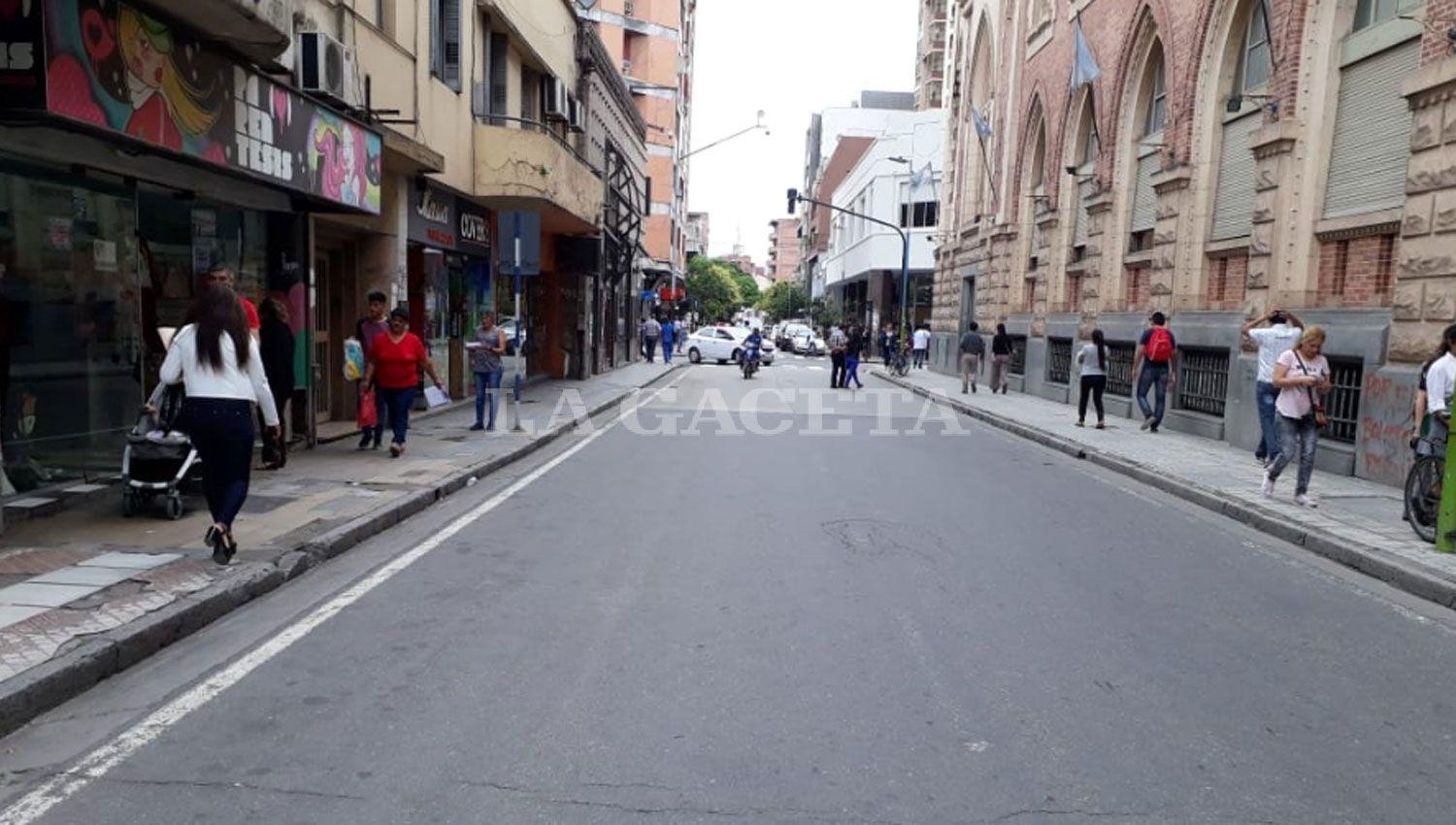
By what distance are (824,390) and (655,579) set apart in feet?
66.9

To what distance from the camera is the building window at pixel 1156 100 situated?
1964 cm

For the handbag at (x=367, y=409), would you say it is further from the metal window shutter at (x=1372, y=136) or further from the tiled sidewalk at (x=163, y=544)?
the metal window shutter at (x=1372, y=136)

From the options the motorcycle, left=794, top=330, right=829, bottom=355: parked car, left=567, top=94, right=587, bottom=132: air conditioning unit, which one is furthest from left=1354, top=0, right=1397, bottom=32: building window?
left=794, top=330, right=829, bottom=355: parked car

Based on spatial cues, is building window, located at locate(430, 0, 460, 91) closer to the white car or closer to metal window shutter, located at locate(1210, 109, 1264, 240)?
metal window shutter, located at locate(1210, 109, 1264, 240)

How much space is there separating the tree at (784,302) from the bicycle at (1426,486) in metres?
86.3

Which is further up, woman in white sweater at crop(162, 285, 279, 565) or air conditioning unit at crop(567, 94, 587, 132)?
air conditioning unit at crop(567, 94, 587, 132)

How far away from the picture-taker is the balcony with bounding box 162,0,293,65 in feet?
25.1

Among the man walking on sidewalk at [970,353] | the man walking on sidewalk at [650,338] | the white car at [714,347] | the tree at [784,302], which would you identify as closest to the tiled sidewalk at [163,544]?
the man walking on sidewalk at [970,353]

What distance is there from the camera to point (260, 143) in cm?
938

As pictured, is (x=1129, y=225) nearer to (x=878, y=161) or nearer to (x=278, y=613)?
(x=278, y=613)

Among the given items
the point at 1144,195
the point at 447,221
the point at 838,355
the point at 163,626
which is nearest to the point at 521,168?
the point at 447,221

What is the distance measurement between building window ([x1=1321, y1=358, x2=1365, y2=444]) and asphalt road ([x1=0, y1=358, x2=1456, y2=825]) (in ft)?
15.5

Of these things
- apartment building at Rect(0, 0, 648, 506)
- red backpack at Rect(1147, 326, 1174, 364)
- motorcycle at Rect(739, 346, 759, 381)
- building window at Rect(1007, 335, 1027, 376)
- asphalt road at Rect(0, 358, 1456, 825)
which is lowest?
asphalt road at Rect(0, 358, 1456, 825)

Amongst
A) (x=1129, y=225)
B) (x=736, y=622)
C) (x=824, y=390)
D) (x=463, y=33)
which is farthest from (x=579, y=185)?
(x=736, y=622)
